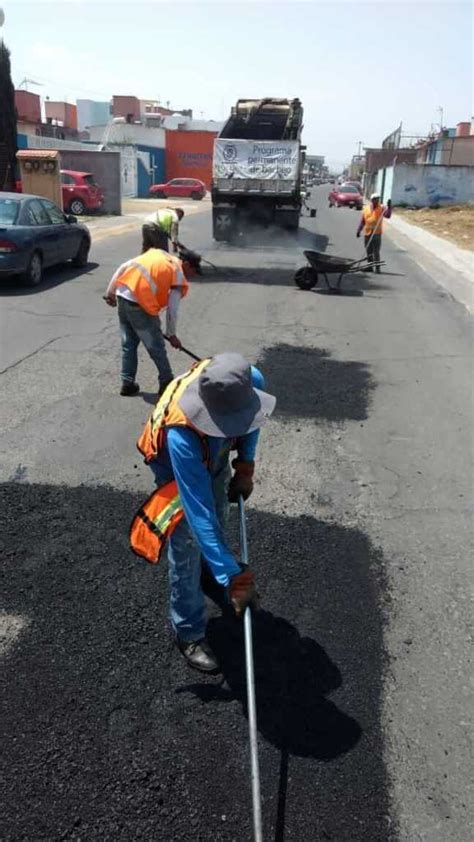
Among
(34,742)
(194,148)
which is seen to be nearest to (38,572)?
(34,742)

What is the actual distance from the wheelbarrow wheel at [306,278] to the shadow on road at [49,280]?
435 centimetres

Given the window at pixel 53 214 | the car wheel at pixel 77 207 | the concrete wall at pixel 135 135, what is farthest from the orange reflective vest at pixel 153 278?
the concrete wall at pixel 135 135

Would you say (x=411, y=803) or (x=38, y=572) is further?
(x=38, y=572)

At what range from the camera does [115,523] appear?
165 inches

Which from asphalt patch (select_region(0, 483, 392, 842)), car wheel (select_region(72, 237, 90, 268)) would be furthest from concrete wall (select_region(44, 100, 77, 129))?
asphalt patch (select_region(0, 483, 392, 842))

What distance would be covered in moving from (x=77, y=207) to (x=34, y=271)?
50.9 ft

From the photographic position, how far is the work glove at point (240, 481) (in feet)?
9.85

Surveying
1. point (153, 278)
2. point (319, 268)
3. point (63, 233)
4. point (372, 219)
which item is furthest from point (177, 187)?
point (153, 278)

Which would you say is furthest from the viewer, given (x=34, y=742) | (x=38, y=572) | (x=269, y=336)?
(x=269, y=336)

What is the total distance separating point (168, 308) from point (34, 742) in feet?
12.9

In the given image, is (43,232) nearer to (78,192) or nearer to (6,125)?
(78,192)

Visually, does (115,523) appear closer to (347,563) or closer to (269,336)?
(347,563)

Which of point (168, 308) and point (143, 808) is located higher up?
point (168, 308)

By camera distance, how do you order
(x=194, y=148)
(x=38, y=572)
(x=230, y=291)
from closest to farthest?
(x=38, y=572) < (x=230, y=291) < (x=194, y=148)
